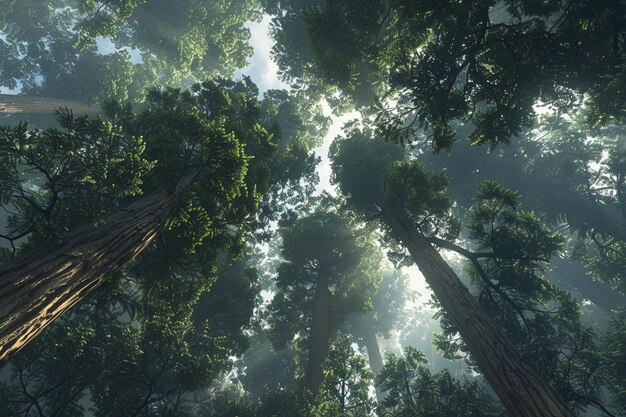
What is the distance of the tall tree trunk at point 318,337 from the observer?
493 inches

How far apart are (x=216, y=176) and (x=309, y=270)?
42.3 feet

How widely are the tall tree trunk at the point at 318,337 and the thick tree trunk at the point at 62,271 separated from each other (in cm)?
905

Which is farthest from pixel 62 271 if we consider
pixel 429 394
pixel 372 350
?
pixel 372 350

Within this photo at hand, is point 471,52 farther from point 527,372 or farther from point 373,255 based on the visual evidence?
point 373,255

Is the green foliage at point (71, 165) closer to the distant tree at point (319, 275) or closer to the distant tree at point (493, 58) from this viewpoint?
the distant tree at point (493, 58)

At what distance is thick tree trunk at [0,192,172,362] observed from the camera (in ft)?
9.68

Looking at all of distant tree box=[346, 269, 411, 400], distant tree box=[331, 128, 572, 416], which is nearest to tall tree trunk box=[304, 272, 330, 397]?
distant tree box=[331, 128, 572, 416]

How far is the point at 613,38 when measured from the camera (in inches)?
242

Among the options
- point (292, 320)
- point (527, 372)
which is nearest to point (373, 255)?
point (292, 320)

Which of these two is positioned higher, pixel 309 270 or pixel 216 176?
pixel 309 270

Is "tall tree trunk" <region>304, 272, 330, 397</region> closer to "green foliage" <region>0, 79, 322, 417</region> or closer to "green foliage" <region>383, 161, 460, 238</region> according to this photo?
"green foliage" <region>0, 79, 322, 417</region>

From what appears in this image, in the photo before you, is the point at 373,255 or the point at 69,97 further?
the point at 69,97

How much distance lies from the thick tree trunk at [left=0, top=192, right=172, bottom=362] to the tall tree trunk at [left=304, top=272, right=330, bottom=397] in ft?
29.7

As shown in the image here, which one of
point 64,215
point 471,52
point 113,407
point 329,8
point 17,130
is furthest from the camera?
point 329,8
